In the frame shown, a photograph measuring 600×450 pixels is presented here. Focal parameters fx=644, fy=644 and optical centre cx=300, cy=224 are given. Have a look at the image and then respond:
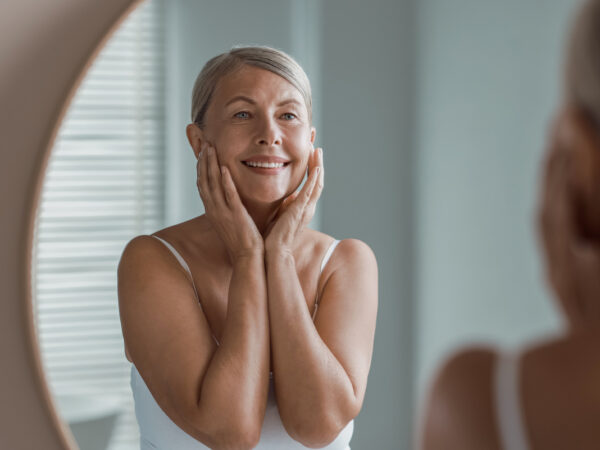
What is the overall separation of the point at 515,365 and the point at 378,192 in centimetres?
25

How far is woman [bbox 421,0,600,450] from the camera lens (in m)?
0.43

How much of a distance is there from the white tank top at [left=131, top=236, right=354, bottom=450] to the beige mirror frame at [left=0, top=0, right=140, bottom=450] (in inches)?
5.1

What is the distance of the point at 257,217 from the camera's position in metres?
0.68

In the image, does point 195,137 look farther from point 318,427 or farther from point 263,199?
point 318,427

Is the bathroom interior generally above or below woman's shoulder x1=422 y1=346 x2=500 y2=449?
above

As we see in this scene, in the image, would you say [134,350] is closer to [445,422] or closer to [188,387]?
[188,387]

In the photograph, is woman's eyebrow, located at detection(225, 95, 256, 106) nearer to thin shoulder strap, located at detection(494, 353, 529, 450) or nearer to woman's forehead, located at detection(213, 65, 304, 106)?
woman's forehead, located at detection(213, 65, 304, 106)

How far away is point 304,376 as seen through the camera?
0.62 meters

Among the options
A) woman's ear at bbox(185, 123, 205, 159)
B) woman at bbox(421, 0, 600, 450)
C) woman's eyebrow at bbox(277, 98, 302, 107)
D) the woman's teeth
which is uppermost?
woman's eyebrow at bbox(277, 98, 302, 107)

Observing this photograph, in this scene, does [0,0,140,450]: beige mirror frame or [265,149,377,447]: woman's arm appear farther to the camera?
[0,0,140,450]: beige mirror frame

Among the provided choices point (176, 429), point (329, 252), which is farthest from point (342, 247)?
point (176, 429)

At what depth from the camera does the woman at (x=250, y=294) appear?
621 mm

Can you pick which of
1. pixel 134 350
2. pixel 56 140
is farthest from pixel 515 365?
pixel 56 140

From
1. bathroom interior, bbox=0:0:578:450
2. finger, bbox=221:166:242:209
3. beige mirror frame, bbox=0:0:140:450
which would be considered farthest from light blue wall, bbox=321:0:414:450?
beige mirror frame, bbox=0:0:140:450
